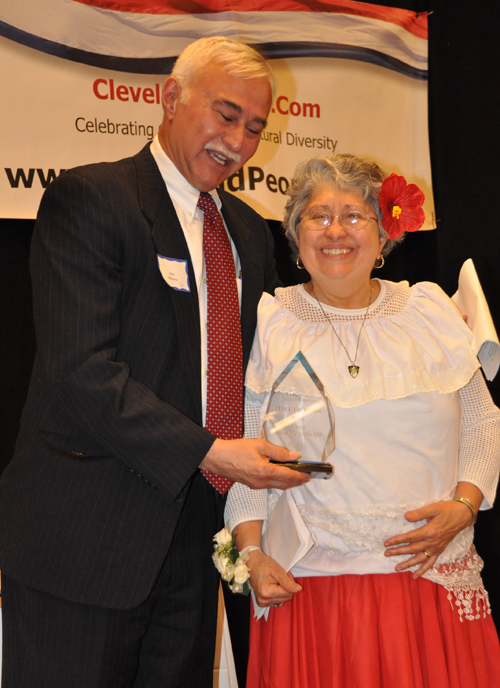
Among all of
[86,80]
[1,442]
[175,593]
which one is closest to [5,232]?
[86,80]

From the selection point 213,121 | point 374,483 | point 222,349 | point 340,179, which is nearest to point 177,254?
point 222,349

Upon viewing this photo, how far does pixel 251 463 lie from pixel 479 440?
28.0 inches

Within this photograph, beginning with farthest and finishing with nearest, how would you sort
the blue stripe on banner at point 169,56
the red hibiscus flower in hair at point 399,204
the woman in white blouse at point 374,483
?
the blue stripe on banner at point 169,56 → the red hibiscus flower in hair at point 399,204 → the woman in white blouse at point 374,483

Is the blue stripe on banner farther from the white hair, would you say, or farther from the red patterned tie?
the red patterned tie

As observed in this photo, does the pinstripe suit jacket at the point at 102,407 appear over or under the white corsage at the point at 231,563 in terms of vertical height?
over

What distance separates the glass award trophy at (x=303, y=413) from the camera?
1.74 metres

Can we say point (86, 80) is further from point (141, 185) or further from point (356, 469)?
point (356, 469)

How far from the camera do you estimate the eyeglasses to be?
1965 millimetres

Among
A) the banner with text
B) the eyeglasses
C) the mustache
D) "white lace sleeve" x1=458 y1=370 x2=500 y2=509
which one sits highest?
the banner with text

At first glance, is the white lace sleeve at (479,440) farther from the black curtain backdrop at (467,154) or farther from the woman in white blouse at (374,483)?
the black curtain backdrop at (467,154)

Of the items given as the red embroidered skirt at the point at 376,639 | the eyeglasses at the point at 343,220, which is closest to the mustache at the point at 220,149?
the eyeglasses at the point at 343,220

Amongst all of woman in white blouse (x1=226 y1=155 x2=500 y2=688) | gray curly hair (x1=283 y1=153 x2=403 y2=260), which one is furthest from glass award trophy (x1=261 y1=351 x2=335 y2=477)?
gray curly hair (x1=283 y1=153 x2=403 y2=260)

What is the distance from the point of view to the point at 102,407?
62.1 inches

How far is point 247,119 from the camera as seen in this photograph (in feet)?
6.49
